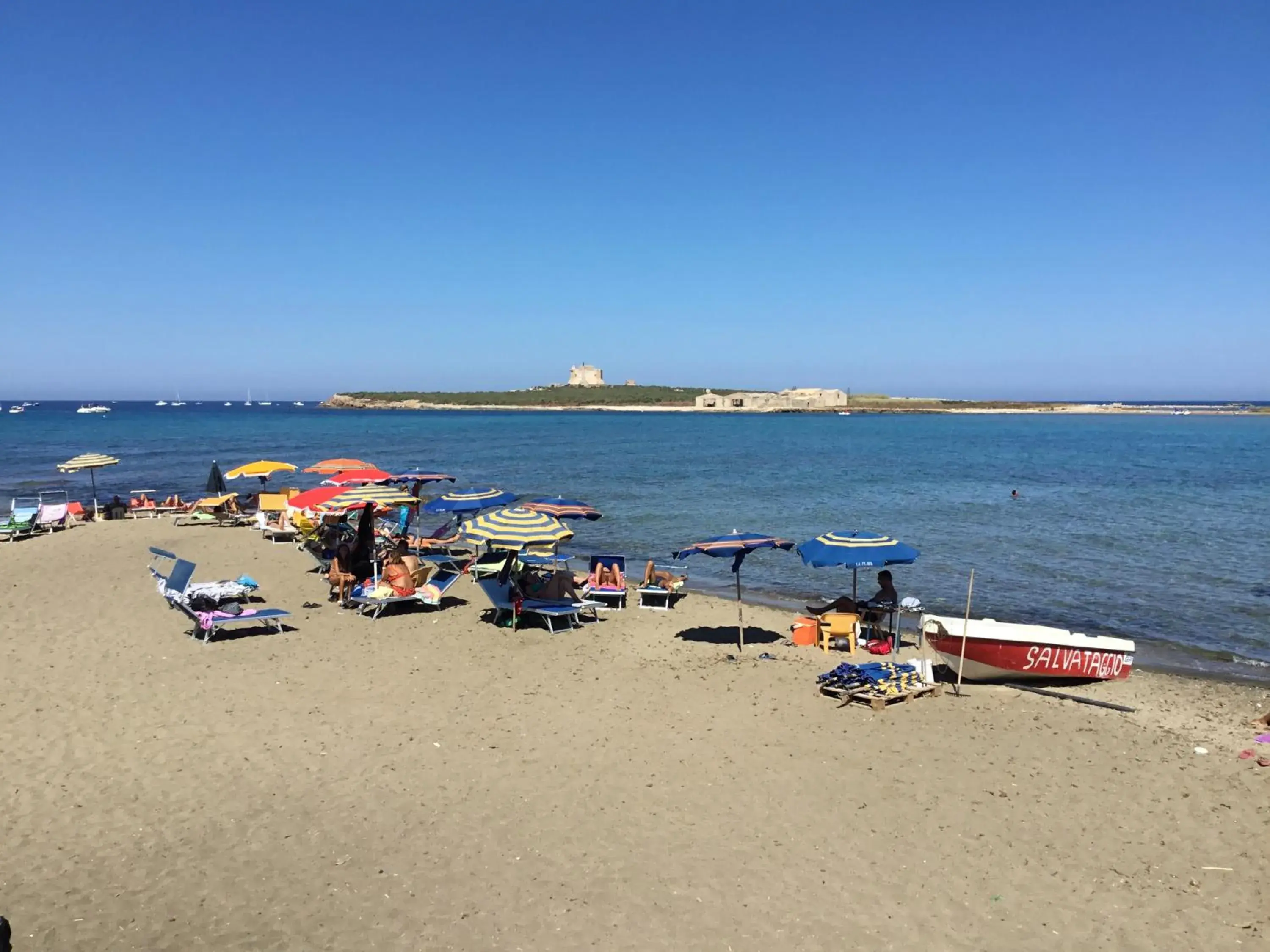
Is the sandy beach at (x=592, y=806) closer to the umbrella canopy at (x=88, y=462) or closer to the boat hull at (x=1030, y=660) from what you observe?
the boat hull at (x=1030, y=660)

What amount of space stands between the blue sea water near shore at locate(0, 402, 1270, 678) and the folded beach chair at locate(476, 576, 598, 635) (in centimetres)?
489

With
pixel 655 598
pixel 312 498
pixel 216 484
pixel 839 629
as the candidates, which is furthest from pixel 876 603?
pixel 216 484

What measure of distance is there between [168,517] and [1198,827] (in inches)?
1092

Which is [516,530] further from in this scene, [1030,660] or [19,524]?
[19,524]

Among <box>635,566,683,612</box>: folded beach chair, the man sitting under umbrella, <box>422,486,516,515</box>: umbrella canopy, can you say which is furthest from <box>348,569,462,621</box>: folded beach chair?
the man sitting under umbrella

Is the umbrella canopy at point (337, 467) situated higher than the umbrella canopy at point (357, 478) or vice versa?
the umbrella canopy at point (337, 467)

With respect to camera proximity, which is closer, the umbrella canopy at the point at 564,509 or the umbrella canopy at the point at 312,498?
the umbrella canopy at the point at 564,509

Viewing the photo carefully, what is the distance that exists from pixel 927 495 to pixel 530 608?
26.7m

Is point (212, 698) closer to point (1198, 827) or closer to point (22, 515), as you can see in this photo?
point (1198, 827)

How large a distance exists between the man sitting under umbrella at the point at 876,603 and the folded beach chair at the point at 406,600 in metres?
6.68

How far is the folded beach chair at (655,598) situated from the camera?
599 inches

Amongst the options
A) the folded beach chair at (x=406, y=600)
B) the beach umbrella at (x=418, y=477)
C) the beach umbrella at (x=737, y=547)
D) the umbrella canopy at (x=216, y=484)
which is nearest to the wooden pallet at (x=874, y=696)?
the beach umbrella at (x=737, y=547)

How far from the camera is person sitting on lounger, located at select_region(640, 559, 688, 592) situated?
15703mm

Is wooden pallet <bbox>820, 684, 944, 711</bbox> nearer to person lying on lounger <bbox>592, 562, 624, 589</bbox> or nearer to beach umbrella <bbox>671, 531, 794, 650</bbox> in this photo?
beach umbrella <bbox>671, 531, 794, 650</bbox>
